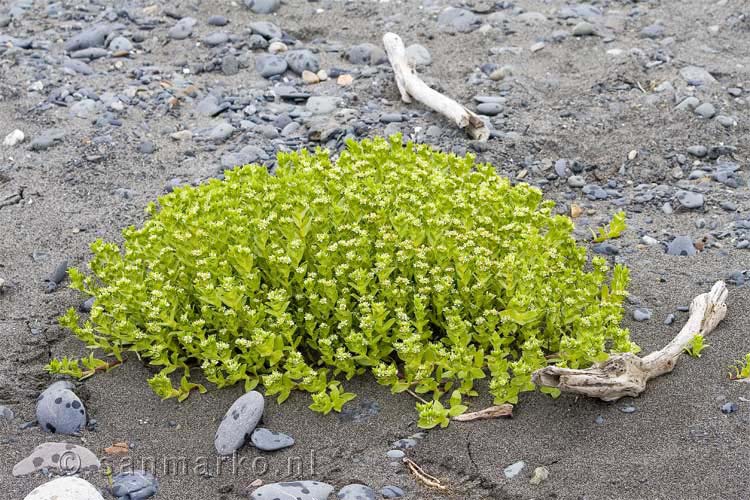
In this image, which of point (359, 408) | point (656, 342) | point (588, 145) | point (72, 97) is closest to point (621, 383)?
point (656, 342)

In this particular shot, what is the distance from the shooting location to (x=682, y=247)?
6.66 metres

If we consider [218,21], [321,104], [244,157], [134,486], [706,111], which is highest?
[218,21]

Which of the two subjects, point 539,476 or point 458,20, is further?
point 458,20

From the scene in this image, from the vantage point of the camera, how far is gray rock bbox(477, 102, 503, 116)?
8.95m

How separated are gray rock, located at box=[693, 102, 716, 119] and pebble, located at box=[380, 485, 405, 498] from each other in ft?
17.9

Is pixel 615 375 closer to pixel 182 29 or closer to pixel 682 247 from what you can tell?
pixel 682 247

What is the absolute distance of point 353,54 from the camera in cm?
1031

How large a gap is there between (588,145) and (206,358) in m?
4.56

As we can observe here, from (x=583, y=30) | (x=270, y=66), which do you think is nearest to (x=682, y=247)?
(x=583, y=30)

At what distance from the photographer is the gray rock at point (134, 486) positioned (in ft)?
15.4

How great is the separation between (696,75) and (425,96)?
9.12 feet

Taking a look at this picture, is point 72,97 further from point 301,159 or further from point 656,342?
point 656,342

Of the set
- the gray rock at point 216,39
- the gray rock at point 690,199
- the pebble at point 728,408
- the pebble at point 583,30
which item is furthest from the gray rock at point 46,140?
the pebble at point 728,408

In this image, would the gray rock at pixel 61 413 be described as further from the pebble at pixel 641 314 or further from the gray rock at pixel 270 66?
the gray rock at pixel 270 66
